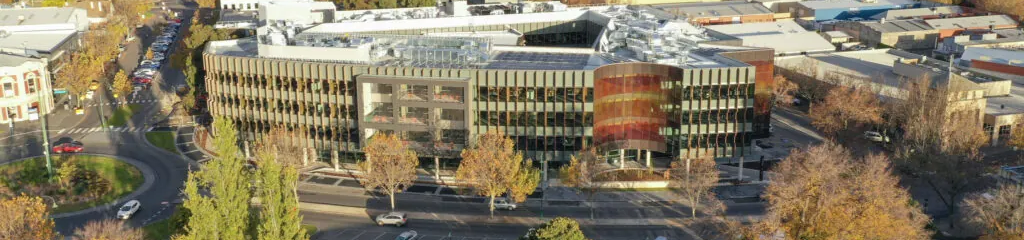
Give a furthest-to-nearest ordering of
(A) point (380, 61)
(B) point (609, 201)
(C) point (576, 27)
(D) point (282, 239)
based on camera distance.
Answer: (C) point (576, 27)
(A) point (380, 61)
(B) point (609, 201)
(D) point (282, 239)

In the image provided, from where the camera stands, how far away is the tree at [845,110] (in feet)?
411

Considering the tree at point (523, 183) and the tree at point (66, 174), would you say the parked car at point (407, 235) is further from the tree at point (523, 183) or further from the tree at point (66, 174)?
the tree at point (66, 174)

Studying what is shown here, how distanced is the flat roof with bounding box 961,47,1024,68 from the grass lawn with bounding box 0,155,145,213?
13026 centimetres

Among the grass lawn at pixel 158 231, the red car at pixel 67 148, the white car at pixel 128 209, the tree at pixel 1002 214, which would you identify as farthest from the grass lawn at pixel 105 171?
the tree at pixel 1002 214

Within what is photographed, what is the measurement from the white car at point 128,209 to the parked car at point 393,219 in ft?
84.9

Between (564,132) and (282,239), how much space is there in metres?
38.7

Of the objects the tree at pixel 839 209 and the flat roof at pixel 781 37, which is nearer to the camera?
the tree at pixel 839 209

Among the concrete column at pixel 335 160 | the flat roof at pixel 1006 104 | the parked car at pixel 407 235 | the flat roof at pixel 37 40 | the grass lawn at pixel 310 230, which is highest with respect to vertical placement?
the flat roof at pixel 37 40

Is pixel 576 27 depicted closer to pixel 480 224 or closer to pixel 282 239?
pixel 480 224

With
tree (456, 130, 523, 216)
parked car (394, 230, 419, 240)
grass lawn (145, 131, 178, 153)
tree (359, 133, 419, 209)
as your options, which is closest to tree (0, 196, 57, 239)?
parked car (394, 230, 419, 240)

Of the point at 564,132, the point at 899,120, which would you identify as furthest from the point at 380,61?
the point at 899,120

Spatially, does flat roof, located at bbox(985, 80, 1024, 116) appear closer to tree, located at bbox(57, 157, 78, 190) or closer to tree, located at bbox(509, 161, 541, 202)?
tree, located at bbox(509, 161, 541, 202)

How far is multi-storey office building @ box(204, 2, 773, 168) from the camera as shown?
10744 centimetres

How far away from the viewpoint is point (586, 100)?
352 ft
